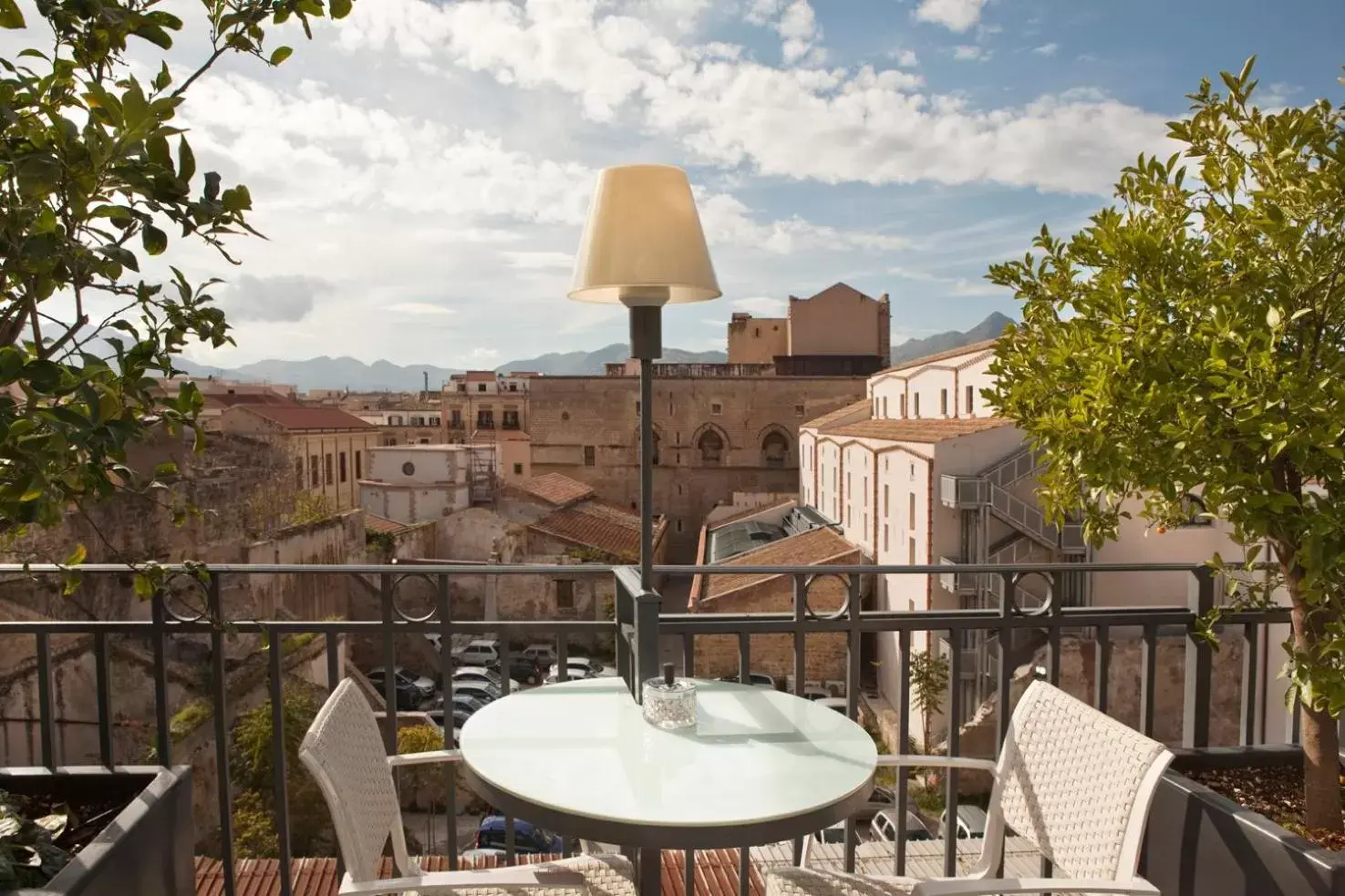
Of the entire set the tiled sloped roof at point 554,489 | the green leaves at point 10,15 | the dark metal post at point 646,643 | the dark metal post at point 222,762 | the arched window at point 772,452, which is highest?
the green leaves at point 10,15

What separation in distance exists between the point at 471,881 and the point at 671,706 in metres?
0.56

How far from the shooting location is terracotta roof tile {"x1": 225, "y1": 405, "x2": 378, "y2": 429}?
27281 mm

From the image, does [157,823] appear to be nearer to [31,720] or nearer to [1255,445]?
[1255,445]

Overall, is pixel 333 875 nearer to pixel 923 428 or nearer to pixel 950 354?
pixel 923 428

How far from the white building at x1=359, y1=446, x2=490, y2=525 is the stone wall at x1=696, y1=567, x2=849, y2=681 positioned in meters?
13.3

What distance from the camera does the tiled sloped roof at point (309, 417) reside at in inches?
1074

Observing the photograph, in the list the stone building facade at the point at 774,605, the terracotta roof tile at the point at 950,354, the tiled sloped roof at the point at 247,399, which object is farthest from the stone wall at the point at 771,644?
the tiled sloped roof at the point at 247,399

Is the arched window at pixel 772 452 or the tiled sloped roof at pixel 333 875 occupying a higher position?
the tiled sloped roof at pixel 333 875

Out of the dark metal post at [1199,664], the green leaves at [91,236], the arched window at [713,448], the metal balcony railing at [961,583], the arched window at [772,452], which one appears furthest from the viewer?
the arched window at [713,448]

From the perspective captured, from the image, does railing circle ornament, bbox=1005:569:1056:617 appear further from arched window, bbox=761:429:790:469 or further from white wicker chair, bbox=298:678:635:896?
arched window, bbox=761:429:790:469

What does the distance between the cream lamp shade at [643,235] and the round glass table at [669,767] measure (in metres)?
1.08

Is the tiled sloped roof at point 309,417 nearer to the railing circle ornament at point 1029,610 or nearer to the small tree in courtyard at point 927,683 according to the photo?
→ the small tree in courtyard at point 927,683

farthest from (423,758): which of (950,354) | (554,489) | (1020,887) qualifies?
(554,489)

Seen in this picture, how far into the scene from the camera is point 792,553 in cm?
→ 1798
